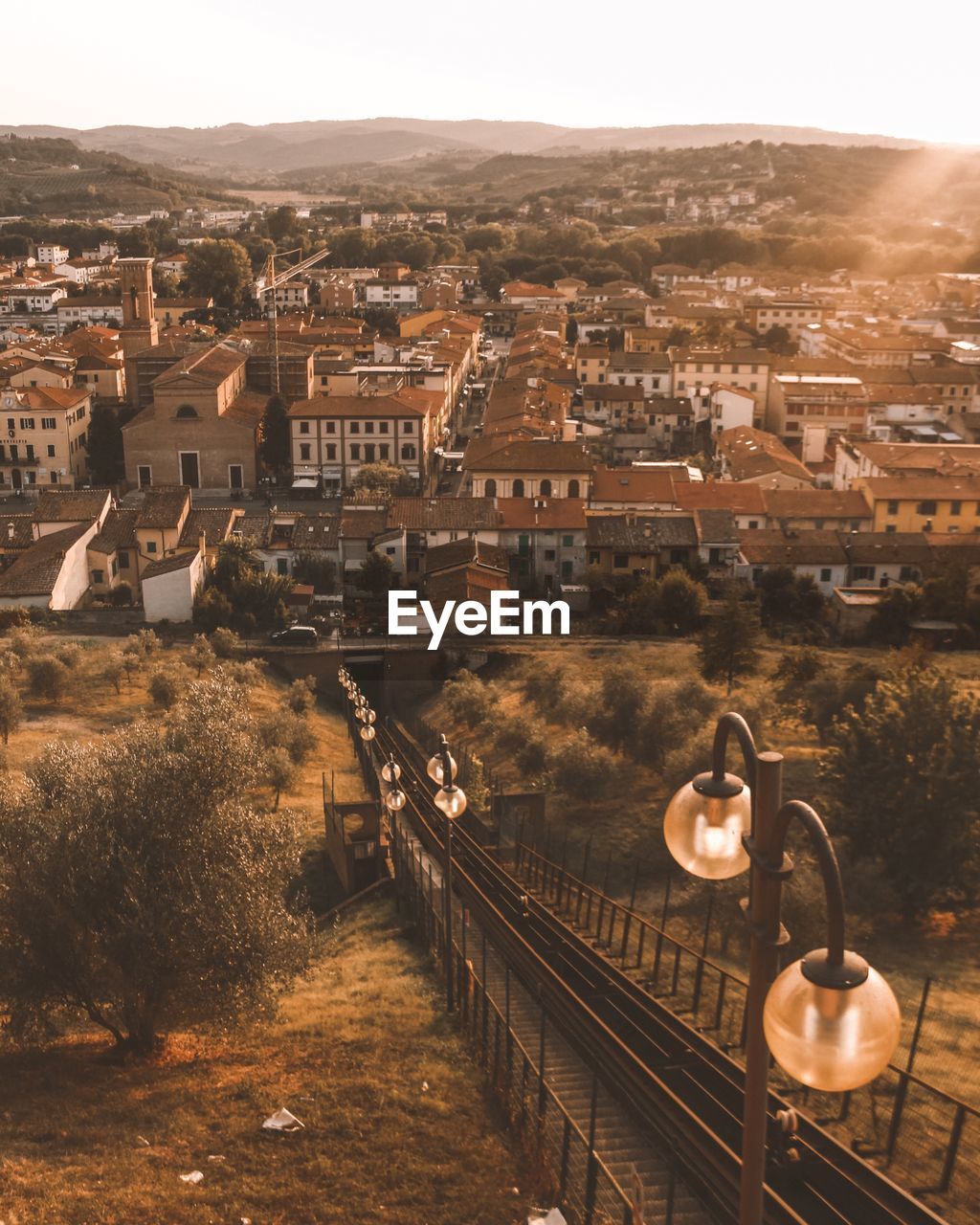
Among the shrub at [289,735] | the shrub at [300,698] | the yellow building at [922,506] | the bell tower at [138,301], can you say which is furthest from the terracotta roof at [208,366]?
the shrub at [289,735]

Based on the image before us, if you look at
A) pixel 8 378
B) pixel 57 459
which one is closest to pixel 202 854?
pixel 57 459

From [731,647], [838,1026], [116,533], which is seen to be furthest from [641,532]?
[838,1026]

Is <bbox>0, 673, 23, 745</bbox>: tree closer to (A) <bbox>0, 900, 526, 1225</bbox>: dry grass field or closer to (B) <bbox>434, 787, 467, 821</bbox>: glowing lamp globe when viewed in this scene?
(A) <bbox>0, 900, 526, 1225</bbox>: dry grass field

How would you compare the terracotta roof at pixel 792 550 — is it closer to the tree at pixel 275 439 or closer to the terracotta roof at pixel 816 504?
the terracotta roof at pixel 816 504

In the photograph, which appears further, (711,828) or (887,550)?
(887,550)

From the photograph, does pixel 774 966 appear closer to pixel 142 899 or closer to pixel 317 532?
pixel 142 899

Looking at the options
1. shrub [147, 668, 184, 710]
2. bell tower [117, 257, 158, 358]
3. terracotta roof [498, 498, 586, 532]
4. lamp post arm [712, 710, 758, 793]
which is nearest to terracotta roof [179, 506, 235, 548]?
terracotta roof [498, 498, 586, 532]

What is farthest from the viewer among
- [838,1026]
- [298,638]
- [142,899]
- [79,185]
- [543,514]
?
[79,185]
